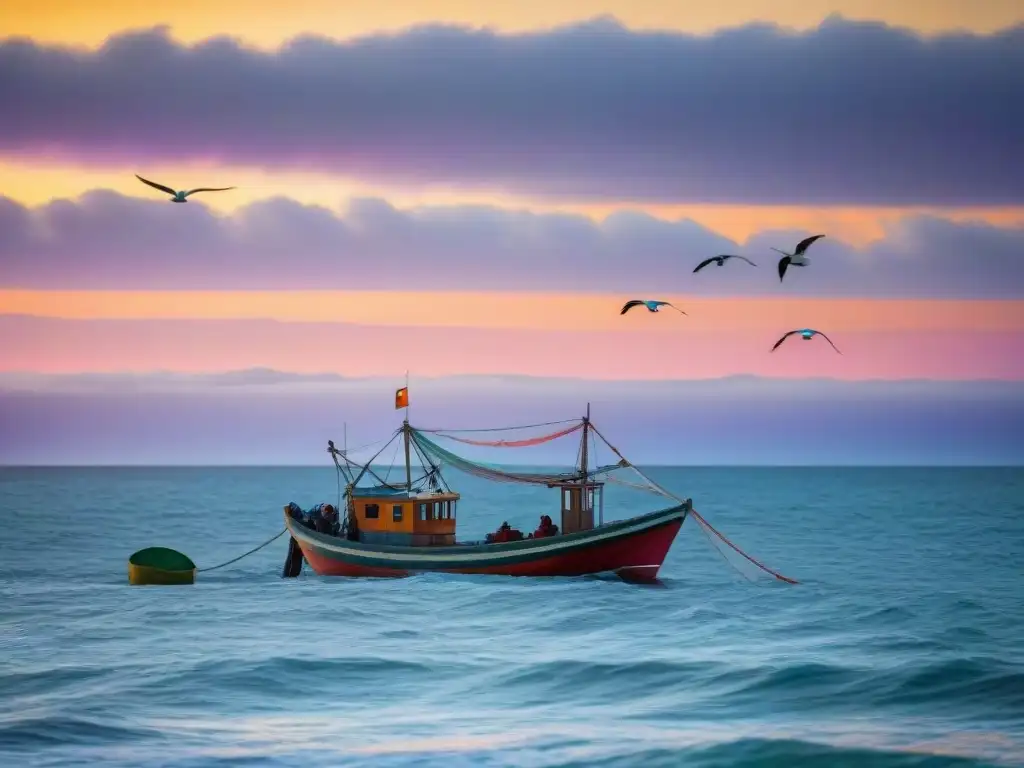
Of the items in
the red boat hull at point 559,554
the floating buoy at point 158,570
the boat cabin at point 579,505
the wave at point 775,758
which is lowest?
the wave at point 775,758

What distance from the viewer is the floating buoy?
55.0 metres

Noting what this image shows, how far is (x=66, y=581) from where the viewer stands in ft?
194

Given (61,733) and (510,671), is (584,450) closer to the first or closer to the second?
(510,671)

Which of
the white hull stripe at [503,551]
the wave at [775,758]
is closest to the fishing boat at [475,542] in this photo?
the white hull stripe at [503,551]

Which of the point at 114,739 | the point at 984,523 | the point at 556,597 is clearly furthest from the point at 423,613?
the point at 984,523

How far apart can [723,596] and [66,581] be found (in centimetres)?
2792

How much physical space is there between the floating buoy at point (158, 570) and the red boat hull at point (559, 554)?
6899 mm

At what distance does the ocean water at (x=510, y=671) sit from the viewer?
27.5 meters

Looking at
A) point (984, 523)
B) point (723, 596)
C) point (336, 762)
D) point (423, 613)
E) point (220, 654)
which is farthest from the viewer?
point (984, 523)

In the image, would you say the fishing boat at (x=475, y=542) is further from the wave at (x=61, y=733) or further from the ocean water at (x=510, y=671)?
the wave at (x=61, y=733)

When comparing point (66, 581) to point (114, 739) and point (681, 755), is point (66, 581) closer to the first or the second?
point (114, 739)

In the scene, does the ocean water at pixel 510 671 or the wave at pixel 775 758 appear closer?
the wave at pixel 775 758

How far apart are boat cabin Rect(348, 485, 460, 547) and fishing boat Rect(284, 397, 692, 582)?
4cm

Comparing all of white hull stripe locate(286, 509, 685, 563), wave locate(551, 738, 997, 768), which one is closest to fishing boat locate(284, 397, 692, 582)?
white hull stripe locate(286, 509, 685, 563)
